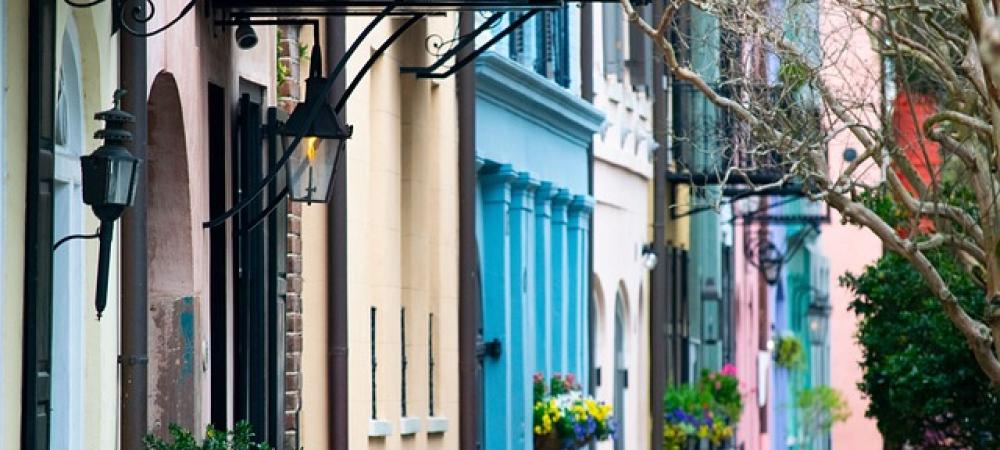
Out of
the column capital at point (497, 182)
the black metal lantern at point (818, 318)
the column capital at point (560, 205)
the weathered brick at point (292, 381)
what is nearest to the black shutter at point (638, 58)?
the column capital at point (560, 205)

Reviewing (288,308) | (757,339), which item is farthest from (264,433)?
(757,339)

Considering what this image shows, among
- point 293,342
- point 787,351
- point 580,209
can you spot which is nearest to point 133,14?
point 293,342

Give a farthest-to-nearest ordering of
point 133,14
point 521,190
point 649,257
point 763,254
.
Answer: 1. point 763,254
2. point 649,257
3. point 521,190
4. point 133,14

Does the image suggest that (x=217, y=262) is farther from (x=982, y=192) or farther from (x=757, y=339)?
(x=757, y=339)

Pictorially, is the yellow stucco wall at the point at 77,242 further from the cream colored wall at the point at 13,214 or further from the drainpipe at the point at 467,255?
the drainpipe at the point at 467,255

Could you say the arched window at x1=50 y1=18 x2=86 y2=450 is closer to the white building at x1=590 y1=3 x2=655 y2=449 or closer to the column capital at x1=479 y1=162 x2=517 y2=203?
the column capital at x1=479 y1=162 x2=517 y2=203

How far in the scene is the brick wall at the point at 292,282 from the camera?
13844 millimetres

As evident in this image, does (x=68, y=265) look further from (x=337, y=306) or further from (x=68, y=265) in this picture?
(x=337, y=306)

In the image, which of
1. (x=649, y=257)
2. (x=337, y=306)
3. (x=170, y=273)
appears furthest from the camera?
(x=649, y=257)

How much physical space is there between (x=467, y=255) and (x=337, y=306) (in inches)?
161

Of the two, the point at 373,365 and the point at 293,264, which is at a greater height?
the point at 293,264

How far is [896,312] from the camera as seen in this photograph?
22797 mm

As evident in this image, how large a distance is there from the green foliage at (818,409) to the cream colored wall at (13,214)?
38.3m

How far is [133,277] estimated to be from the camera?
10219 millimetres
